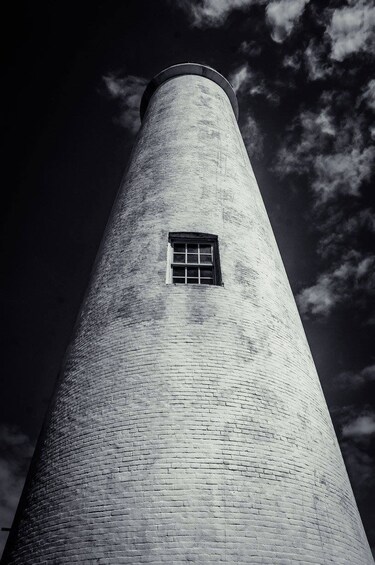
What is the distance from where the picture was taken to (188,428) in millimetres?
5934

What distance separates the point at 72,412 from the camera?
6762 millimetres

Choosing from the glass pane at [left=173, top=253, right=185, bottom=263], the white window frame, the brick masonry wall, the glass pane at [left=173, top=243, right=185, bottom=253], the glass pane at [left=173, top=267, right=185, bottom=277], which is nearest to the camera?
the brick masonry wall

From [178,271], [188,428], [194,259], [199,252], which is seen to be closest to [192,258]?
[194,259]

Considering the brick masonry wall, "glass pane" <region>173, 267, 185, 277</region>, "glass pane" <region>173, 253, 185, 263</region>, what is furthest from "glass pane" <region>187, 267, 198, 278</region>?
the brick masonry wall

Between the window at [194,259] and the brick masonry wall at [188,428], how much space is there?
9.5 inches

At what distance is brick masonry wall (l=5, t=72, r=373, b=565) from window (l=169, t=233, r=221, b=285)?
24cm

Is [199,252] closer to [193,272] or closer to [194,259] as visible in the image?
[194,259]

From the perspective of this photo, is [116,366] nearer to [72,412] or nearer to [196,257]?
[72,412]

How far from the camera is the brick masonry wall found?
5.20 m

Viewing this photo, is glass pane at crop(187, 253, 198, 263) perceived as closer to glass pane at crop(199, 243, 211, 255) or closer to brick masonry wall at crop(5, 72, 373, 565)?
glass pane at crop(199, 243, 211, 255)

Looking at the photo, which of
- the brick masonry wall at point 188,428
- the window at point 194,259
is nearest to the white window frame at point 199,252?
the window at point 194,259

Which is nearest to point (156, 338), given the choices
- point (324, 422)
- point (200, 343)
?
point (200, 343)

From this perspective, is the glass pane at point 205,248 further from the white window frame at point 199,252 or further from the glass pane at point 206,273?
the glass pane at point 206,273

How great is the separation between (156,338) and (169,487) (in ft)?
7.79
